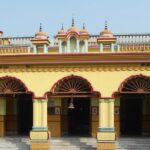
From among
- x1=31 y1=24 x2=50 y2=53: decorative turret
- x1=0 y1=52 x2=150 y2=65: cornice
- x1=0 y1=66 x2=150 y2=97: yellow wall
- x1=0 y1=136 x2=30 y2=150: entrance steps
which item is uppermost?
x1=31 y1=24 x2=50 y2=53: decorative turret

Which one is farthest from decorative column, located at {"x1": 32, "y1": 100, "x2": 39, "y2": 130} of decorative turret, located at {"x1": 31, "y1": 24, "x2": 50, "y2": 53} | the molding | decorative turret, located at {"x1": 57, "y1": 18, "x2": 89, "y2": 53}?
decorative turret, located at {"x1": 57, "y1": 18, "x2": 89, "y2": 53}

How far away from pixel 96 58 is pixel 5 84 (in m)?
3.64

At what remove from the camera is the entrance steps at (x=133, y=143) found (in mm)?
14841

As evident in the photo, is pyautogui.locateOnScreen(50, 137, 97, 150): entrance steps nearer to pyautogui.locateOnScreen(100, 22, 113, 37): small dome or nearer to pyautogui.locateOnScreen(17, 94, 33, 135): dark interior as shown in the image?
pyautogui.locateOnScreen(17, 94, 33, 135): dark interior

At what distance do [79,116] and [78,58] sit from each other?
4159 mm

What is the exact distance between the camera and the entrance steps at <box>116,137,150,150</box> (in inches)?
584

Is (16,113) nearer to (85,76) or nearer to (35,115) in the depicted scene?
(35,115)

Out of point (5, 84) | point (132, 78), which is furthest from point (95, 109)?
point (5, 84)

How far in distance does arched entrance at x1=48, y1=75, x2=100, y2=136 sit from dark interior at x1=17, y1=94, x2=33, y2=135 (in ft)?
5.76

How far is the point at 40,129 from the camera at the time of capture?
49.2ft

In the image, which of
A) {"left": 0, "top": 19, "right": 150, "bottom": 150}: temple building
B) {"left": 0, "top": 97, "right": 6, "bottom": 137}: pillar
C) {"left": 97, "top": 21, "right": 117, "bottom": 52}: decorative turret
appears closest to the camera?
{"left": 0, "top": 19, "right": 150, "bottom": 150}: temple building

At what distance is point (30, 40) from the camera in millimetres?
17031

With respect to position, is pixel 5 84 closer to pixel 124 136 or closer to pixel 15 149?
pixel 15 149

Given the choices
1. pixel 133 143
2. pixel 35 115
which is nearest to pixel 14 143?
pixel 35 115
